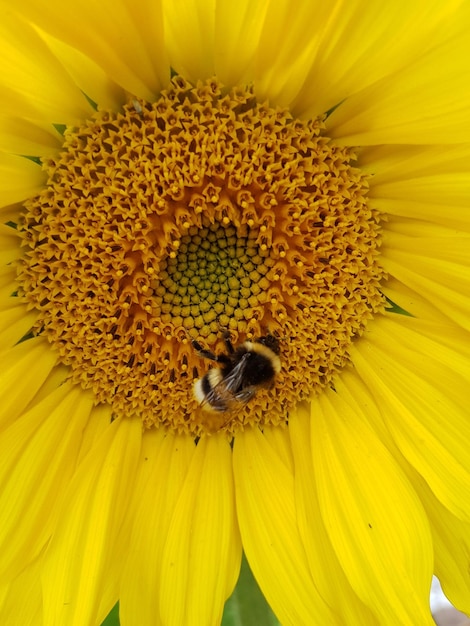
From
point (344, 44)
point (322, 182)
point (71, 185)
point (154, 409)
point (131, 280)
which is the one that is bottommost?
point (154, 409)

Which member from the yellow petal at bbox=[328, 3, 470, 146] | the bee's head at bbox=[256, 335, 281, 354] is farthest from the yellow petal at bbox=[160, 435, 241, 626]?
the yellow petal at bbox=[328, 3, 470, 146]

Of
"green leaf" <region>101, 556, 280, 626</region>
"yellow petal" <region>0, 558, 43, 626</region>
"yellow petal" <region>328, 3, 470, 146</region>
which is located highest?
"yellow petal" <region>328, 3, 470, 146</region>

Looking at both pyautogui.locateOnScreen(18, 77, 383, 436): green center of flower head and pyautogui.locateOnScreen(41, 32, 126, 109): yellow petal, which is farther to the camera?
pyautogui.locateOnScreen(18, 77, 383, 436): green center of flower head

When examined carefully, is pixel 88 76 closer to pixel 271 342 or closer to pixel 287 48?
pixel 287 48

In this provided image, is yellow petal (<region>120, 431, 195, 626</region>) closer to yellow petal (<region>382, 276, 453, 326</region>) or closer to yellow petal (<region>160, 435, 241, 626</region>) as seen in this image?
yellow petal (<region>160, 435, 241, 626</region>)

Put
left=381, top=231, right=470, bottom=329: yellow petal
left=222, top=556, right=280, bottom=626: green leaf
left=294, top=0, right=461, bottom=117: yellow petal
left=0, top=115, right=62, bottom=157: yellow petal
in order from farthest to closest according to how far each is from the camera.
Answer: left=222, top=556, right=280, bottom=626: green leaf < left=381, top=231, right=470, bottom=329: yellow petal < left=0, top=115, right=62, bottom=157: yellow petal < left=294, top=0, right=461, bottom=117: yellow petal

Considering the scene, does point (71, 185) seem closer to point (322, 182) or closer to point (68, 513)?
point (322, 182)

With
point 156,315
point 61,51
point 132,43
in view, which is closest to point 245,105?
point 132,43
